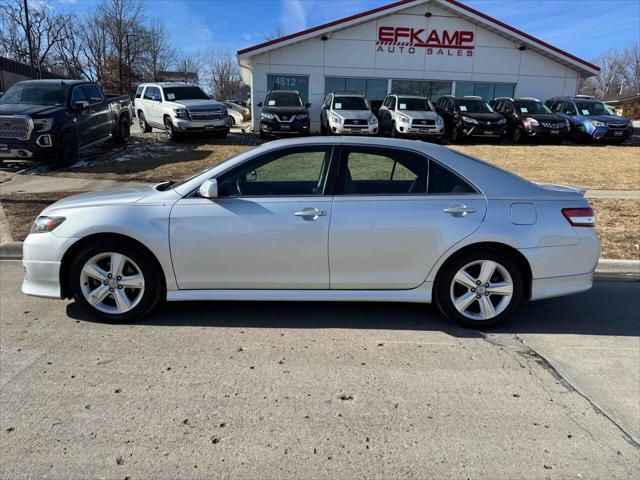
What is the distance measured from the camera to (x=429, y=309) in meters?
4.64

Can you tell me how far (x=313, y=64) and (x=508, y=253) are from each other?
20616 millimetres

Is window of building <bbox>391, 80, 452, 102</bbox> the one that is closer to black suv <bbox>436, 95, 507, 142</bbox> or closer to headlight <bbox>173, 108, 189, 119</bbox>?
black suv <bbox>436, 95, 507, 142</bbox>

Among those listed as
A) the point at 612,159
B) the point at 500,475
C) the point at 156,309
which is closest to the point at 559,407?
the point at 500,475

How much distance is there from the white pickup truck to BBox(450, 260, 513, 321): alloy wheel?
13590 millimetres

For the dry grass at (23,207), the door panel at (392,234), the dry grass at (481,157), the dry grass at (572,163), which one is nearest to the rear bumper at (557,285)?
the door panel at (392,234)

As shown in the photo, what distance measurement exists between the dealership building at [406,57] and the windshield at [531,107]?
4.65m

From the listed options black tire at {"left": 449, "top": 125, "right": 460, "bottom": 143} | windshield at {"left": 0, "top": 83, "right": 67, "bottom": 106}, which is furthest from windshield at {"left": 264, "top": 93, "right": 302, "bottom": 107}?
windshield at {"left": 0, "top": 83, "right": 67, "bottom": 106}

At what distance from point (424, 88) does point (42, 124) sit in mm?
17848

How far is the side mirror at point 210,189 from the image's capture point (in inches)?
152

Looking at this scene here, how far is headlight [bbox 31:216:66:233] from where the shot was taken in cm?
403

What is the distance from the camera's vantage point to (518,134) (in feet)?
62.4

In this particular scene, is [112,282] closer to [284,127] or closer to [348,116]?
[284,127]

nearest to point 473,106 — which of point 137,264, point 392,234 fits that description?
point 392,234

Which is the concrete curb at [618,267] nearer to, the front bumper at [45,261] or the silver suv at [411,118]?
the front bumper at [45,261]
